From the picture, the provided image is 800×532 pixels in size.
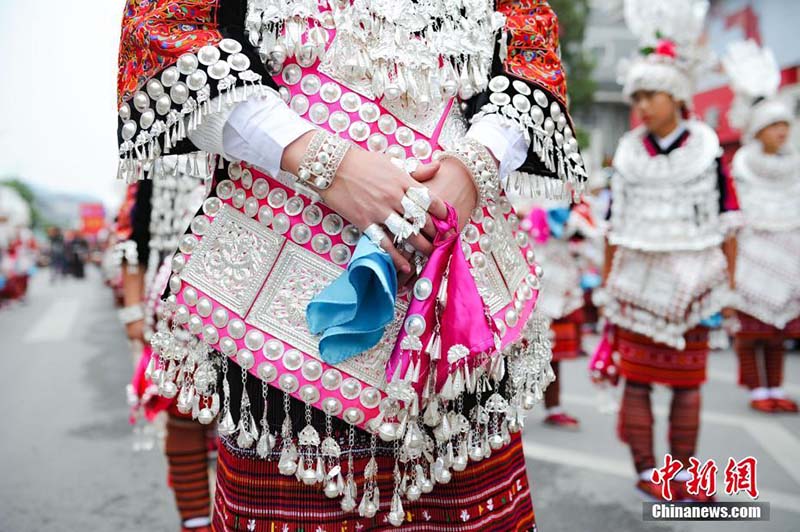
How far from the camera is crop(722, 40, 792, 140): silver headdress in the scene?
487 centimetres

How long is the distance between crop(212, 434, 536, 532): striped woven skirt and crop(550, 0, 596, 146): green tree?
18.5 metres

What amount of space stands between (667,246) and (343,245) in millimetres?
2341

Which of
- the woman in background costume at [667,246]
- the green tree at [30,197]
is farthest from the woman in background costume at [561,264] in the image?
the green tree at [30,197]

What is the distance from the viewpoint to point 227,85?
3.51 feet

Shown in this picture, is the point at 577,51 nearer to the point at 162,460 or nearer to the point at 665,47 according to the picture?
the point at 665,47

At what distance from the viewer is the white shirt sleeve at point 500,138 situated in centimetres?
118

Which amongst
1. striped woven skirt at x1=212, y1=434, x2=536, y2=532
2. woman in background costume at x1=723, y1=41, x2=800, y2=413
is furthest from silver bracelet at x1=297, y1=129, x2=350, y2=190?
woman in background costume at x1=723, y1=41, x2=800, y2=413

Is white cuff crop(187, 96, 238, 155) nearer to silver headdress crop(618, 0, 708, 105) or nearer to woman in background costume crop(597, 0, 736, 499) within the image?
woman in background costume crop(597, 0, 736, 499)

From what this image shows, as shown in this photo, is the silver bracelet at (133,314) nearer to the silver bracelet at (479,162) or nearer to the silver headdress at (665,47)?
the silver bracelet at (479,162)

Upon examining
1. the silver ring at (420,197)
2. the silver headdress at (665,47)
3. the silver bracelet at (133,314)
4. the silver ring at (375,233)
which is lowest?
the silver bracelet at (133,314)

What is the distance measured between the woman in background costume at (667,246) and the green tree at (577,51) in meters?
16.1

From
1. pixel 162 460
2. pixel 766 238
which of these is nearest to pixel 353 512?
pixel 162 460

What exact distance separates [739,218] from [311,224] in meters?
2.50

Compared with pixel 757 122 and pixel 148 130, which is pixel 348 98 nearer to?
pixel 148 130
